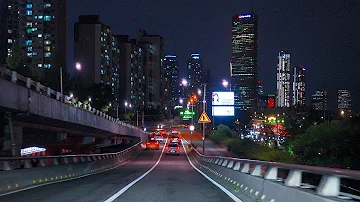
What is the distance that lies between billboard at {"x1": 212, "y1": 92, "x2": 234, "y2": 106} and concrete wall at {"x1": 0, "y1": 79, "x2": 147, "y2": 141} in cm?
2067

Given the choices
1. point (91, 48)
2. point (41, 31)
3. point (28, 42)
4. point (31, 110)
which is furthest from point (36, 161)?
point (91, 48)

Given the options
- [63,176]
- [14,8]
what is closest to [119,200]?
[63,176]

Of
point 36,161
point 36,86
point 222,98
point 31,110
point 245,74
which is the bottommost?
point 36,161

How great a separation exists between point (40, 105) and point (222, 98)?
1566 inches

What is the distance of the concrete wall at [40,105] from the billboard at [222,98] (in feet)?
67.8

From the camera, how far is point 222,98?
2672 inches

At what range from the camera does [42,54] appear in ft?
490

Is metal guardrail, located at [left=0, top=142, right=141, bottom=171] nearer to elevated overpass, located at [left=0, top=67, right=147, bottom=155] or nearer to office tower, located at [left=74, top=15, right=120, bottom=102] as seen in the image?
elevated overpass, located at [left=0, top=67, right=147, bottom=155]

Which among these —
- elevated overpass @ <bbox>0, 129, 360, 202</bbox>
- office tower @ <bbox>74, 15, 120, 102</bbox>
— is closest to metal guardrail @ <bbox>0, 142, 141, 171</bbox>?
elevated overpass @ <bbox>0, 129, 360, 202</bbox>

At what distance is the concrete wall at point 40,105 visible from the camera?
2493 centimetres

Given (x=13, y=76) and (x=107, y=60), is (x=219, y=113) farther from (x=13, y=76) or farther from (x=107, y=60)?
(x=107, y=60)

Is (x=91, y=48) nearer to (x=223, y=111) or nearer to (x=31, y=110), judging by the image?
(x=223, y=111)

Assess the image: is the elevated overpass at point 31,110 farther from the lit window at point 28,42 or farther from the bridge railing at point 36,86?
the lit window at point 28,42

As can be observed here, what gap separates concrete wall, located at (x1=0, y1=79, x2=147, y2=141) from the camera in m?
24.9
